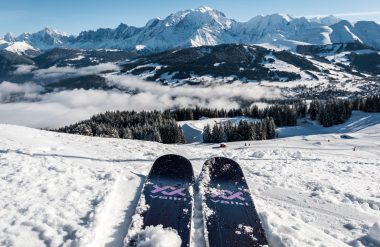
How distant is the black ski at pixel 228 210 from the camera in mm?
12094

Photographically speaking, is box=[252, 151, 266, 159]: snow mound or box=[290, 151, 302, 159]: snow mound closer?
box=[252, 151, 266, 159]: snow mound

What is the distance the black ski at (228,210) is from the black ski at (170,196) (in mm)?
713

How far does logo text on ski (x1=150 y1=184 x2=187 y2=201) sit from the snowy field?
752mm

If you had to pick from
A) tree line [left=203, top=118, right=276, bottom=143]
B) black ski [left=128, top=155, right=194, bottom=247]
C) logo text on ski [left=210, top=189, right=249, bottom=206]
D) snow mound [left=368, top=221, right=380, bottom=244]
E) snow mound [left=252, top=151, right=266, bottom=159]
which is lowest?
tree line [left=203, top=118, right=276, bottom=143]

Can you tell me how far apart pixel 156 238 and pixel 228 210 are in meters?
3.79

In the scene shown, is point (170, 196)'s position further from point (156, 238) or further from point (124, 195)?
point (156, 238)

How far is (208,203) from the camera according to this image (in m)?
14.9

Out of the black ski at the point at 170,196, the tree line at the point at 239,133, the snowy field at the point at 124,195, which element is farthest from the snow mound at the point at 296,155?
the tree line at the point at 239,133

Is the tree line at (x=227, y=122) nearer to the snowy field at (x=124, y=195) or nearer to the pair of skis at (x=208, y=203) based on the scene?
the snowy field at (x=124, y=195)

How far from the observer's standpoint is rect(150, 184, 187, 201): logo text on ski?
15.2 metres

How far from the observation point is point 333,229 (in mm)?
13227

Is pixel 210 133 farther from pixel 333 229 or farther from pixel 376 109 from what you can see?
pixel 333 229

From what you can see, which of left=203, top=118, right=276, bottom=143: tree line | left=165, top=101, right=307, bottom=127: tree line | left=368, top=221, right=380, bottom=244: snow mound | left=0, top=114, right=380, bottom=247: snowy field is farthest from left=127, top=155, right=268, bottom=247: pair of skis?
left=165, top=101, right=307, bottom=127: tree line

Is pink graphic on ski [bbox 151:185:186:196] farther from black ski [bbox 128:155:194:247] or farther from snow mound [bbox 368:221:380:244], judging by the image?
snow mound [bbox 368:221:380:244]
